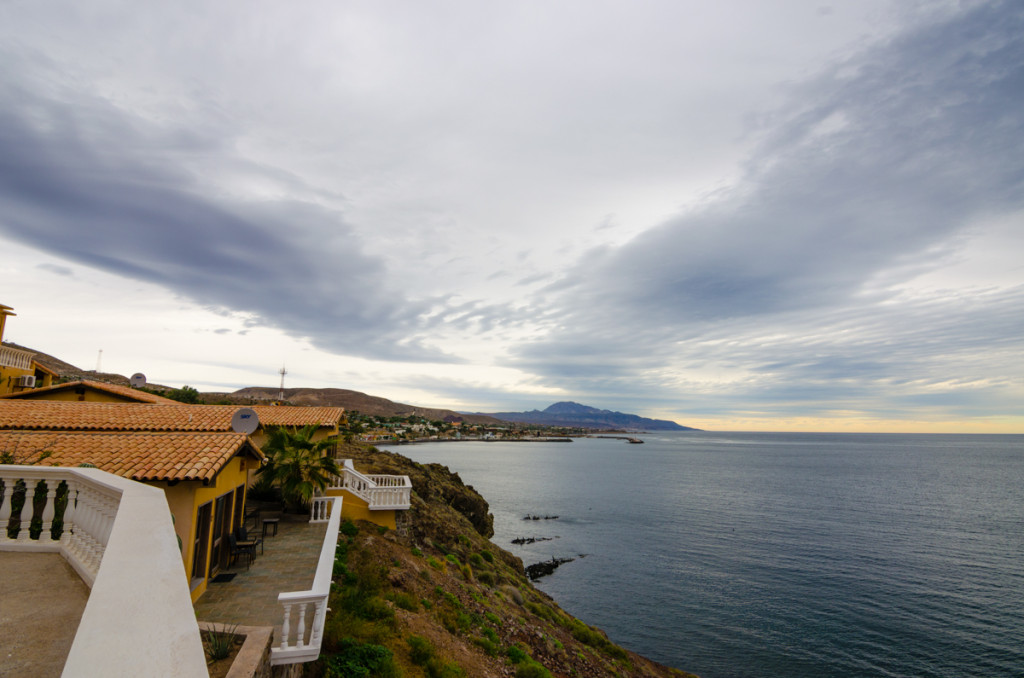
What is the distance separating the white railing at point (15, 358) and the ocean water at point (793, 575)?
1535 inches

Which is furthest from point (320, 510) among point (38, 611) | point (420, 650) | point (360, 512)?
point (38, 611)

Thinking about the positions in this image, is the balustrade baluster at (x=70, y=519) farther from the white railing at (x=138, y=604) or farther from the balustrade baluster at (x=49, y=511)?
the white railing at (x=138, y=604)

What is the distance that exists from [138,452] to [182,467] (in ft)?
6.05

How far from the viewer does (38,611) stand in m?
5.38

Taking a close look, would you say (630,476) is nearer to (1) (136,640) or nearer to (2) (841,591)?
(2) (841,591)

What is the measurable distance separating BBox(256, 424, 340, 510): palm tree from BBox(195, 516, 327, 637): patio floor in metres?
1.70

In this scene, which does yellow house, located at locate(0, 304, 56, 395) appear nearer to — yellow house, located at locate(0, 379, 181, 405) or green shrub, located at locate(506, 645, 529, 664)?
yellow house, located at locate(0, 379, 181, 405)

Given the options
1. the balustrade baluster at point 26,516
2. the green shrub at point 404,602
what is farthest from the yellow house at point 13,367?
the balustrade baluster at point 26,516

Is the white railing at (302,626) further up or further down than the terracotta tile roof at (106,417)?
further down

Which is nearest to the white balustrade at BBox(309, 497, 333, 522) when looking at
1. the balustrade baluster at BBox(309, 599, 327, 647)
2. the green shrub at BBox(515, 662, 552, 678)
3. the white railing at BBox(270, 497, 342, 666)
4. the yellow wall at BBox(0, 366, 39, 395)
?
the green shrub at BBox(515, 662, 552, 678)

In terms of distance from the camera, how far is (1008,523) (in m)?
56.6

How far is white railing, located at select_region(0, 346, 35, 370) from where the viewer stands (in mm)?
31938

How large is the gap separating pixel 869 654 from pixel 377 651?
96.9 ft

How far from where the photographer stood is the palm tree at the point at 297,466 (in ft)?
64.2
